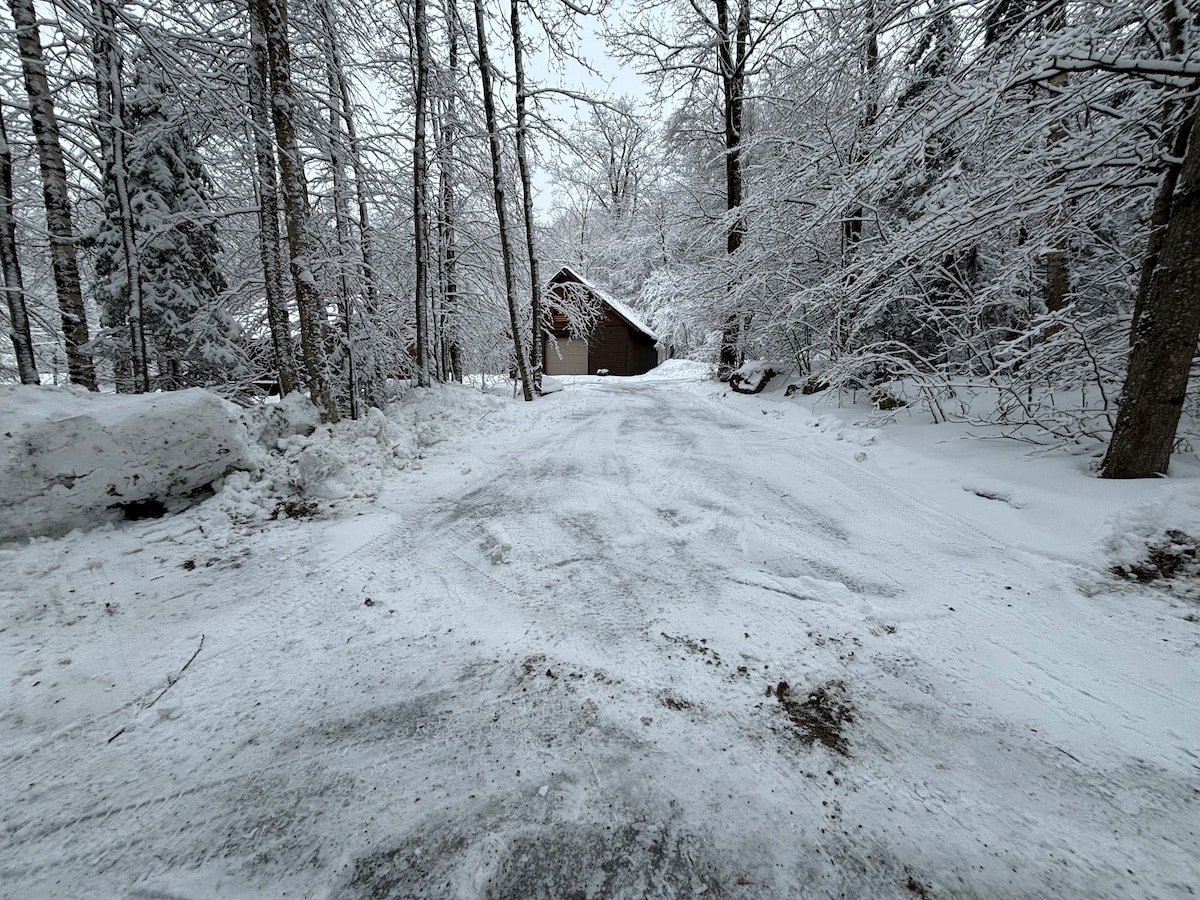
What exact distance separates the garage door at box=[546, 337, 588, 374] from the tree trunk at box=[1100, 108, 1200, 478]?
2271 centimetres

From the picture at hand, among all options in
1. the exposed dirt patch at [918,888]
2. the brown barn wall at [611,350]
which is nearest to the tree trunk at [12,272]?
the exposed dirt patch at [918,888]

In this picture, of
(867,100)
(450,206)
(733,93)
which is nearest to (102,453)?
(867,100)

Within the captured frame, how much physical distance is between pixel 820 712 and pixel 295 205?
7136 millimetres

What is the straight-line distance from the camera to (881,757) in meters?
1.54

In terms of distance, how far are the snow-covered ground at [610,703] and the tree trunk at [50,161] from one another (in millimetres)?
5175

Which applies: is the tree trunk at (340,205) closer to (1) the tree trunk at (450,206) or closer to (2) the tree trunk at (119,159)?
(1) the tree trunk at (450,206)

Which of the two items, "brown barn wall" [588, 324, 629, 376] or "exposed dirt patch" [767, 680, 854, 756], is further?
"brown barn wall" [588, 324, 629, 376]

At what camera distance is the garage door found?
25.2 metres

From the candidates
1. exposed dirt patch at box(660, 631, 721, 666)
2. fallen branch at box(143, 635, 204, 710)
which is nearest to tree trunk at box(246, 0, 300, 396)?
fallen branch at box(143, 635, 204, 710)

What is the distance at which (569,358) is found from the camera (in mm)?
25578

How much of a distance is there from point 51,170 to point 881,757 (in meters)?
9.90

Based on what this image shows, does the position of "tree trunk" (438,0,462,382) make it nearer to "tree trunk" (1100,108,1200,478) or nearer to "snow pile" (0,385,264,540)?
"snow pile" (0,385,264,540)

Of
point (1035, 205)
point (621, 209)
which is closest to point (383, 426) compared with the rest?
point (1035, 205)

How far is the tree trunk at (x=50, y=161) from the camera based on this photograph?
5578mm
